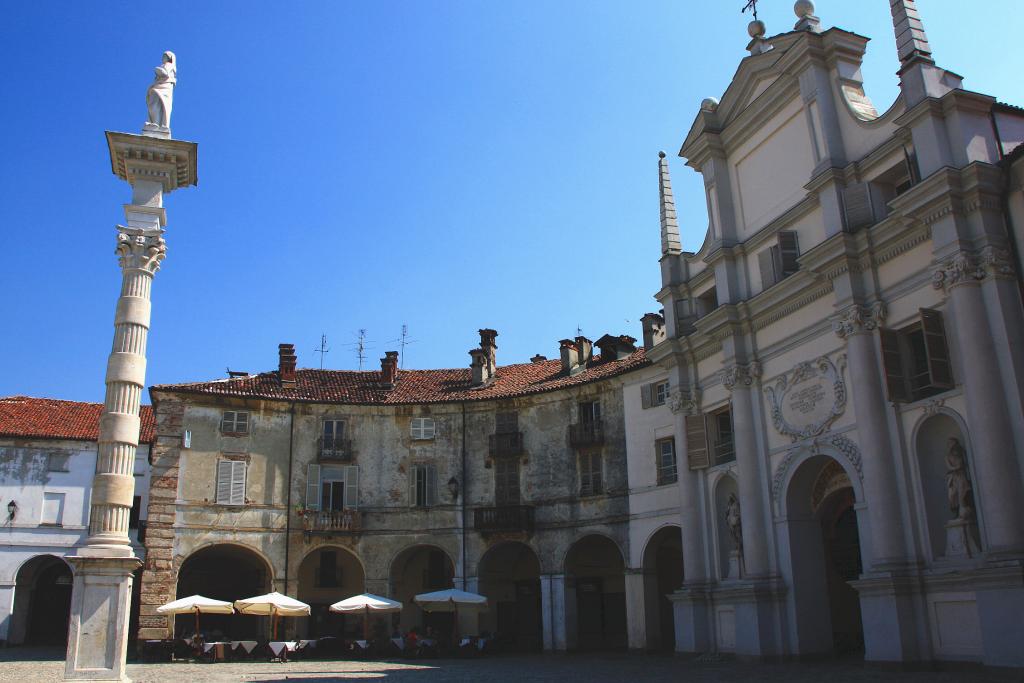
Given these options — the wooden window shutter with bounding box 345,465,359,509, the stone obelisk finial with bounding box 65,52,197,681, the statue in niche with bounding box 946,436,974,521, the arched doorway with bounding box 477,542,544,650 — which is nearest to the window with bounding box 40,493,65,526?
the wooden window shutter with bounding box 345,465,359,509

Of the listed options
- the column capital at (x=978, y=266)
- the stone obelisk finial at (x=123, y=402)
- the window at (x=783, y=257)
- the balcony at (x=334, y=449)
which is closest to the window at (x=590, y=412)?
the balcony at (x=334, y=449)

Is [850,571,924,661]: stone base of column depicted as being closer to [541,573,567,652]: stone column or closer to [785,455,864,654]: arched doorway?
[785,455,864,654]: arched doorway

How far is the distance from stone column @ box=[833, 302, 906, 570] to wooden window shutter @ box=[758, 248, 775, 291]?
10.8ft

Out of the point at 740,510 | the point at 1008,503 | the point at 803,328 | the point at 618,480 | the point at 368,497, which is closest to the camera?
the point at 1008,503

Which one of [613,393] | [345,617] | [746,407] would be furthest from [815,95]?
[345,617]

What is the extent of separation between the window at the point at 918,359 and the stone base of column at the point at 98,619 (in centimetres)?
1566

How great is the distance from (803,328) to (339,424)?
69.5ft

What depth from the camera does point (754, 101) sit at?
82.1 feet

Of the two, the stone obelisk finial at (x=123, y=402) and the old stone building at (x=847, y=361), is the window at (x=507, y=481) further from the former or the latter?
the stone obelisk finial at (x=123, y=402)

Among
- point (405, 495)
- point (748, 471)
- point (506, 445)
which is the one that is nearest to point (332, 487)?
point (405, 495)

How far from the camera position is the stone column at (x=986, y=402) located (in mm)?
16031

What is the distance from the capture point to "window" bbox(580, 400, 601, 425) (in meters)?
34.8

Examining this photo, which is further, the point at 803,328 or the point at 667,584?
the point at 667,584

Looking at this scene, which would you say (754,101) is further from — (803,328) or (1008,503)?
(1008,503)
